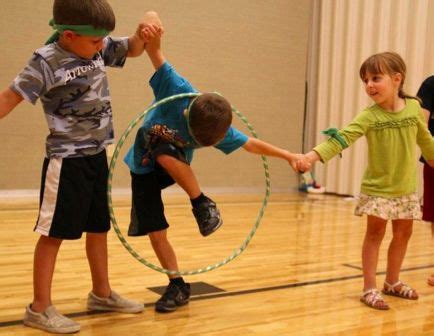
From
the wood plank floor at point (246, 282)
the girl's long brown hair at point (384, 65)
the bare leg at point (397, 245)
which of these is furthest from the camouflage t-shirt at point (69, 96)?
the bare leg at point (397, 245)

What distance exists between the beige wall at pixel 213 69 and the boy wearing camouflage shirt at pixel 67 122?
13.7 ft

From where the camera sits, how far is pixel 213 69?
25.2 ft

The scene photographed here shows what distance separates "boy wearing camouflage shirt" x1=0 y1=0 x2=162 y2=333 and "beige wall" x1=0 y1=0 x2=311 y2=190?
4.19 meters

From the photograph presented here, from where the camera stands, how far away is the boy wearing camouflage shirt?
2.18 m

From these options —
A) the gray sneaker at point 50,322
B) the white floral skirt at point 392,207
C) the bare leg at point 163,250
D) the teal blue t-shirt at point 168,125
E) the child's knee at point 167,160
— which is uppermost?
the teal blue t-shirt at point 168,125

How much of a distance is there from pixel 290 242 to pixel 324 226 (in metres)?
0.98

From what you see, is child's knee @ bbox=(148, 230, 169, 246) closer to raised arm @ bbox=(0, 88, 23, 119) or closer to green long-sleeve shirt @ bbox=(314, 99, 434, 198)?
raised arm @ bbox=(0, 88, 23, 119)

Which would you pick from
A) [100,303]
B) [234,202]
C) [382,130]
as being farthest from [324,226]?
[100,303]

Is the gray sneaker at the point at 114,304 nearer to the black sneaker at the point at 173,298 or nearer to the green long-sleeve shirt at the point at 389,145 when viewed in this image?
the black sneaker at the point at 173,298

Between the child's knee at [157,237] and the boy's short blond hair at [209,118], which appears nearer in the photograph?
A: the boy's short blond hair at [209,118]

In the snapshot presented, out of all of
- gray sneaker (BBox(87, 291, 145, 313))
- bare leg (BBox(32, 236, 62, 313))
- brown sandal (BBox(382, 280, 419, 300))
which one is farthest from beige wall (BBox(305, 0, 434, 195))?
bare leg (BBox(32, 236, 62, 313))

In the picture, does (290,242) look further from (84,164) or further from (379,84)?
(84,164)

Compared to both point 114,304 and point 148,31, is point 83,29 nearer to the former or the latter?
point 148,31

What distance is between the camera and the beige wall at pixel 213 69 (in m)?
6.28
